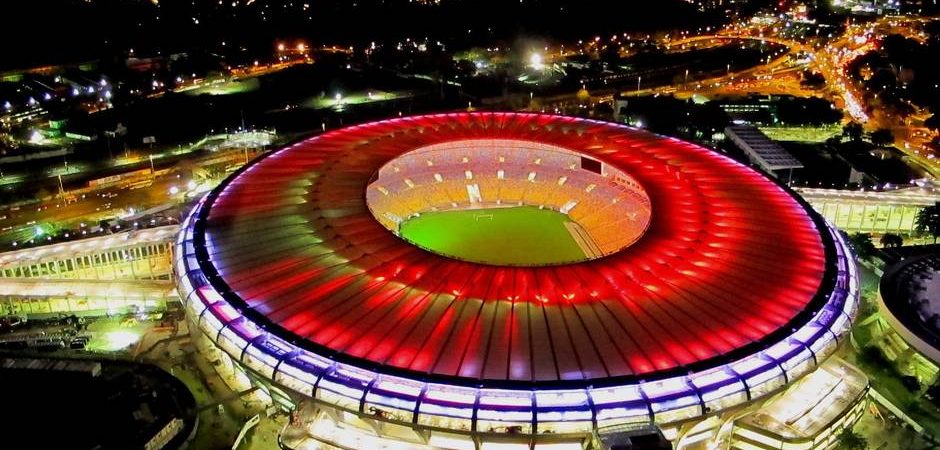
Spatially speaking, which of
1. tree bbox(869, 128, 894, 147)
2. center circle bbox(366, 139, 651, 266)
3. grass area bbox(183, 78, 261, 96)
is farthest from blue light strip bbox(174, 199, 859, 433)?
grass area bbox(183, 78, 261, 96)

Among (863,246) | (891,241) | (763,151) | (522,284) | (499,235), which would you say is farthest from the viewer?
(763,151)

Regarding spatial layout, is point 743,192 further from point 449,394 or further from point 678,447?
point 449,394

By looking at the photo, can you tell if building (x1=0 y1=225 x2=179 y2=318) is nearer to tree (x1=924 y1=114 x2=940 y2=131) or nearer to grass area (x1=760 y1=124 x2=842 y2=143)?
grass area (x1=760 y1=124 x2=842 y2=143)

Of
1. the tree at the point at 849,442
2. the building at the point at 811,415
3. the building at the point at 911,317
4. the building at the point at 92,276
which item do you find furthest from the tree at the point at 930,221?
the building at the point at 92,276

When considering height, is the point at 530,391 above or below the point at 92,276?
above

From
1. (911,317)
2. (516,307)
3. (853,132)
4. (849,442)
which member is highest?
(853,132)

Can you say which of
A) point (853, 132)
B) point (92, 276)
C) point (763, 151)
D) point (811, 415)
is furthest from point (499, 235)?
point (853, 132)

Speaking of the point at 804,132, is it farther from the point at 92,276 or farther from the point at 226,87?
the point at 226,87
